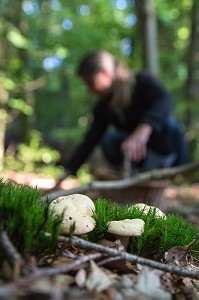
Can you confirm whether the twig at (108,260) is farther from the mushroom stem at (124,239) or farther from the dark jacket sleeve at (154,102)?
the dark jacket sleeve at (154,102)

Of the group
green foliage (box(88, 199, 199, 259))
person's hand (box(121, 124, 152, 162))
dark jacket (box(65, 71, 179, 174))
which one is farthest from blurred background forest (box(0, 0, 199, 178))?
green foliage (box(88, 199, 199, 259))

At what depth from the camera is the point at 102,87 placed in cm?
504

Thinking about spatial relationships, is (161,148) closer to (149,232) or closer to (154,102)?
(154,102)

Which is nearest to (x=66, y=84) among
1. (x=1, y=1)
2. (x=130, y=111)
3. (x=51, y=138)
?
(x=51, y=138)

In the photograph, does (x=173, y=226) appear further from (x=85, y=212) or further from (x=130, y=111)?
(x=130, y=111)

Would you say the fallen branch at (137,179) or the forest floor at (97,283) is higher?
the fallen branch at (137,179)

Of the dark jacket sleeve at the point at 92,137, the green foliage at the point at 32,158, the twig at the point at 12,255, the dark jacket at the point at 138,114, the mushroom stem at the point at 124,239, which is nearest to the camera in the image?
the twig at the point at 12,255

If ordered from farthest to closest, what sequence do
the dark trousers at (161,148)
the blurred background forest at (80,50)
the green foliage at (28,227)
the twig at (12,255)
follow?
the blurred background forest at (80,50)
the dark trousers at (161,148)
the green foliage at (28,227)
the twig at (12,255)

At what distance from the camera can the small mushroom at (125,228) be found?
45.4 inches

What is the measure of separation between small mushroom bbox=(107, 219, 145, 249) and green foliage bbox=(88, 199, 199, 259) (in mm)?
24

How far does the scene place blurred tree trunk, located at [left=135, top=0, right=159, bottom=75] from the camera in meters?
5.97

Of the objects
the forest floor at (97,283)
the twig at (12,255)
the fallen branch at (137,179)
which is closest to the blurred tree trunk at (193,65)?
the fallen branch at (137,179)

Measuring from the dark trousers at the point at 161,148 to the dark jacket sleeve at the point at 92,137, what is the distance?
24cm

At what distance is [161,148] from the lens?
538 centimetres
